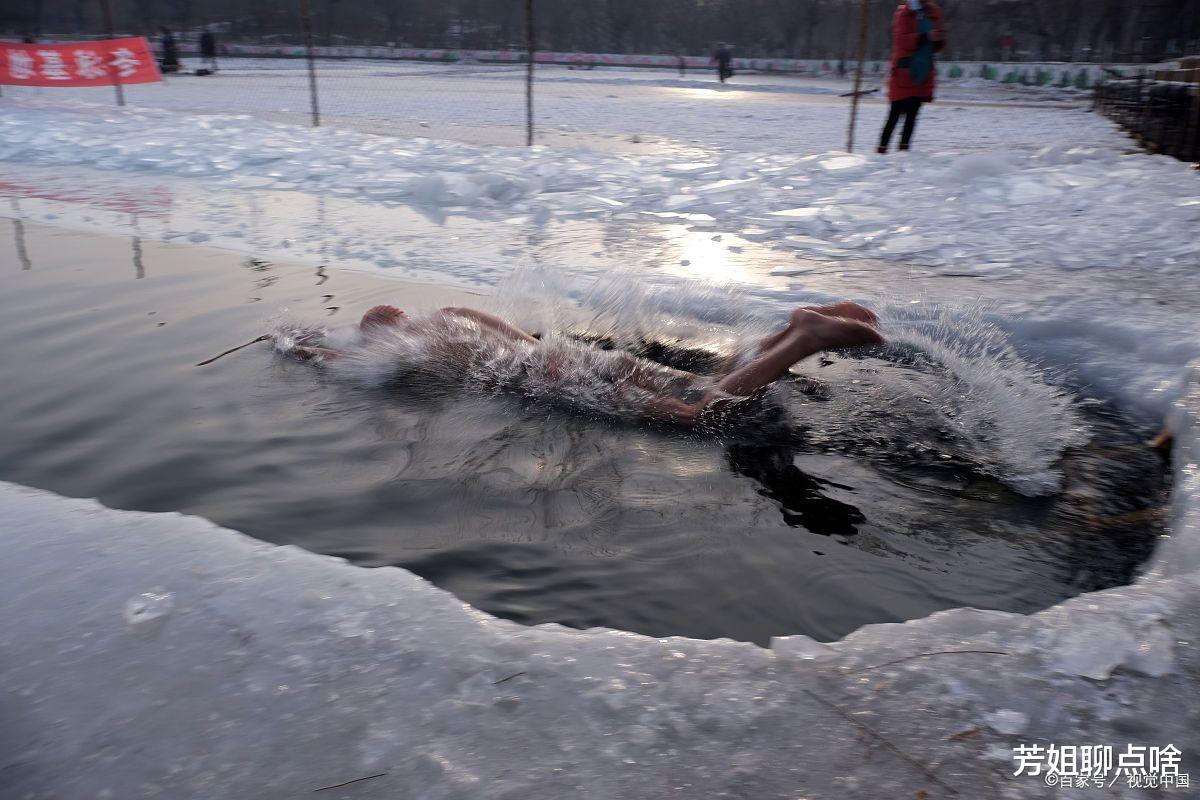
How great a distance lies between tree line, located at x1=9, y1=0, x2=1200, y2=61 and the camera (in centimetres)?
4119

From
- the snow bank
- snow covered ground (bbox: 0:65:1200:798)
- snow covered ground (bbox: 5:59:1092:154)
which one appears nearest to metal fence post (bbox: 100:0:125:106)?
snow covered ground (bbox: 5:59:1092:154)

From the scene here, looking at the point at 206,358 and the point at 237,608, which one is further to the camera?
the point at 206,358

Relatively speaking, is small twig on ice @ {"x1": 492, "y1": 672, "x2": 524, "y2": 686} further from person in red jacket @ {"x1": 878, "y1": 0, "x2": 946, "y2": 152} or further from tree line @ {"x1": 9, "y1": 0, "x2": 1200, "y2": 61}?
tree line @ {"x1": 9, "y1": 0, "x2": 1200, "y2": 61}

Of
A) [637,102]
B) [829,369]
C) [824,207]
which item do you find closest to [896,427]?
[829,369]

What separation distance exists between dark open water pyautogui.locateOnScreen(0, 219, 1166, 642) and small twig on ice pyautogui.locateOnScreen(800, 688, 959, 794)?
15.3 inches

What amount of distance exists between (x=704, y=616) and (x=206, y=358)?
2811mm

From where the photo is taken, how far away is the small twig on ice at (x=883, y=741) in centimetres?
160

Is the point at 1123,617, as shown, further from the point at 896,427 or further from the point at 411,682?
the point at 411,682

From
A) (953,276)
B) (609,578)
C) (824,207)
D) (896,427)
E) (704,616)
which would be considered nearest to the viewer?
(704,616)

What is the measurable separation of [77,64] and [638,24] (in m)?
40.9

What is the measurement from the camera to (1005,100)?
72.0 ft

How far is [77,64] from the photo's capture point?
50.6 ft

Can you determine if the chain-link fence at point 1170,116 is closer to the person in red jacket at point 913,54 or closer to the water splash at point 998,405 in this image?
the person in red jacket at point 913,54

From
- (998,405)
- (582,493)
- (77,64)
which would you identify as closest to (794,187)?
(998,405)
